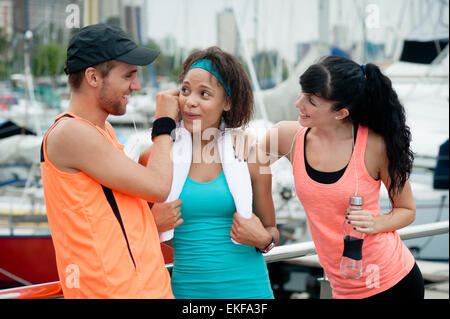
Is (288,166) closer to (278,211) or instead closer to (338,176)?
(278,211)

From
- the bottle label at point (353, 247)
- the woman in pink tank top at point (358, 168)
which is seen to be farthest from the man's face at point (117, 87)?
the bottle label at point (353, 247)

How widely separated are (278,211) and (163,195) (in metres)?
5.08

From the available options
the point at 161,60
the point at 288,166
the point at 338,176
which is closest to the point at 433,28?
the point at 288,166

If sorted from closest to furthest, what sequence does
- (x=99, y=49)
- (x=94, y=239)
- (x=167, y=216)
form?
(x=94, y=239) → (x=99, y=49) → (x=167, y=216)

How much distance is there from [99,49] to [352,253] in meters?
1.27

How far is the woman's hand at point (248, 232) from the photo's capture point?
1.88 m

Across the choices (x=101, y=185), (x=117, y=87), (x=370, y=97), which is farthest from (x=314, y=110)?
(x=101, y=185)

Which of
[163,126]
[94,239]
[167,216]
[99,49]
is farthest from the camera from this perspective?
[167,216]

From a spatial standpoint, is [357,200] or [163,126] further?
[357,200]

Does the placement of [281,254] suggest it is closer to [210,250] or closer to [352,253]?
[352,253]

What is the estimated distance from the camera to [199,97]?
1962mm

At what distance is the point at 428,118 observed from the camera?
26.7 ft

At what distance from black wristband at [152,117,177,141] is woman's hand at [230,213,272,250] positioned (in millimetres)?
453

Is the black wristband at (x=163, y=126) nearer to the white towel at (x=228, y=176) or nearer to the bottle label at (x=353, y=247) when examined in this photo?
the white towel at (x=228, y=176)
